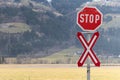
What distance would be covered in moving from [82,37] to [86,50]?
20.6 inches

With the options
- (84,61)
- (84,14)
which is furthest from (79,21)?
(84,61)

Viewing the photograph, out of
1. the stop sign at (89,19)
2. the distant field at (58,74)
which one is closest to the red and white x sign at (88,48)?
the stop sign at (89,19)

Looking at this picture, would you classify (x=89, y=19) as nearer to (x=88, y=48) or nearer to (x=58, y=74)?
(x=88, y=48)

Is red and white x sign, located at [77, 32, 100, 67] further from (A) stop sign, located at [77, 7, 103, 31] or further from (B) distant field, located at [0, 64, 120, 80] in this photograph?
(B) distant field, located at [0, 64, 120, 80]

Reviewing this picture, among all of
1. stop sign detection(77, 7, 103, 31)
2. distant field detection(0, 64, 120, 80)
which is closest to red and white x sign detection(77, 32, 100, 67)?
stop sign detection(77, 7, 103, 31)

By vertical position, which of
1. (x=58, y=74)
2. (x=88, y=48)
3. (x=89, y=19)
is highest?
(x=89, y=19)

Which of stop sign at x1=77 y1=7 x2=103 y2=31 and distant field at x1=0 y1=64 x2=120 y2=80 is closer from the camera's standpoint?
stop sign at x1=77 y1=7 x2=103 y2=31

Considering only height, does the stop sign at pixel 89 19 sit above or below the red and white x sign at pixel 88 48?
above

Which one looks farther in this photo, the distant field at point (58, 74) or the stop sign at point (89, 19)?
the distant field at point (58, 74)

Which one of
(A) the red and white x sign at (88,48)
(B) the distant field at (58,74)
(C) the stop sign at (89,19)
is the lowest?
(B) the distant field at (58,74)

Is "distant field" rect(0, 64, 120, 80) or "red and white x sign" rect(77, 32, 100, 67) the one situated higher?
"red and white x sign" rect(77, 32, 100, 67)

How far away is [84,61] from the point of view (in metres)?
16.5

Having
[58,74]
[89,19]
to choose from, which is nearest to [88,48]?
[89,19]

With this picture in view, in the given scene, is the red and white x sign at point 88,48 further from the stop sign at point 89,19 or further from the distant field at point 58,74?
the distant field at point 58,74
